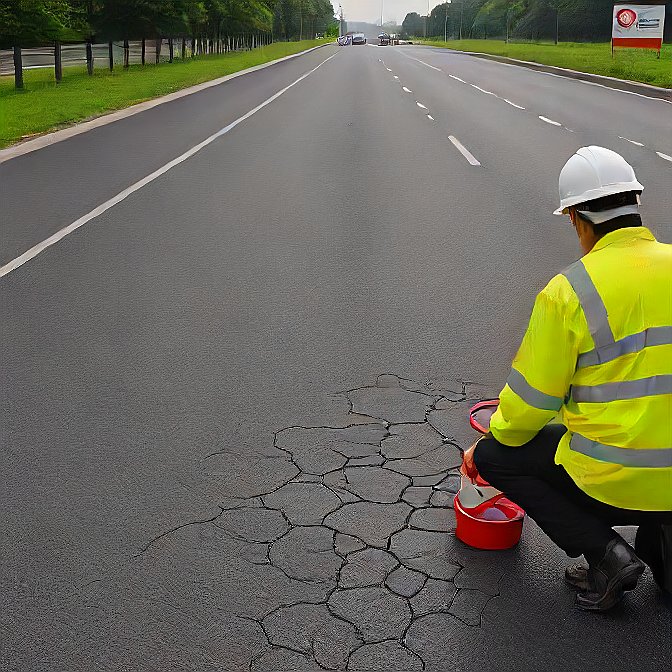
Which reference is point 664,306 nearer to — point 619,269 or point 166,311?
point 619,269

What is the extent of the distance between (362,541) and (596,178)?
1625mm

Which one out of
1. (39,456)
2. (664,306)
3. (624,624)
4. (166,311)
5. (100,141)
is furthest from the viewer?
(100,141)

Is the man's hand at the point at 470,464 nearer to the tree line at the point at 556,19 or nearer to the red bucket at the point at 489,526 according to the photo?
the red bucket at the point at 489,526

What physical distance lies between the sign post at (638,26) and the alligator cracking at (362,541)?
139 feet

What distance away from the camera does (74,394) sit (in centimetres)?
534

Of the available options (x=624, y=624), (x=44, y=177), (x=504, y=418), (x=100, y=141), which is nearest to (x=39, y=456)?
(x=504, y=418)

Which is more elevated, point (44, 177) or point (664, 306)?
point (664, 306)

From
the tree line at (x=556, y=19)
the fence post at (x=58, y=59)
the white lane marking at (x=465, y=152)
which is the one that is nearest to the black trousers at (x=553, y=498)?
the white lane marking at (x=465, y=152)

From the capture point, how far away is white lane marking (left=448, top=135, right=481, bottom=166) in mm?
14391

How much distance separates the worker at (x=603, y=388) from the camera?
303cm

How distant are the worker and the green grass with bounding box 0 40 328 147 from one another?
15141mm

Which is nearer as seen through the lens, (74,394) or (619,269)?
(619,269)

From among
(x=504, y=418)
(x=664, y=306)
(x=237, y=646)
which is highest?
(x=664, y=306)

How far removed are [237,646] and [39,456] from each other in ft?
5.98
